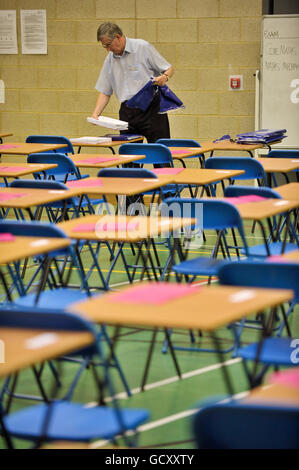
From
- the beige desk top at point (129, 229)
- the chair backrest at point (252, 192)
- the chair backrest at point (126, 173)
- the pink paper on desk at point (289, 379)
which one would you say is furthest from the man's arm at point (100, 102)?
the pink paper on desk at point (289, 379)

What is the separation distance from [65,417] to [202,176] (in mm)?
3242

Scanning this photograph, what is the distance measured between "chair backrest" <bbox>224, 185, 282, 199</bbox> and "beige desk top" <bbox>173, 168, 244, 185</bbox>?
353 mm

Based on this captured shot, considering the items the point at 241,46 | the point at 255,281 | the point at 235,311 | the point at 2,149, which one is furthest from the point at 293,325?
the point at 241,46

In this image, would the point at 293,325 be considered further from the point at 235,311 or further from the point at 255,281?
the point at 235,311

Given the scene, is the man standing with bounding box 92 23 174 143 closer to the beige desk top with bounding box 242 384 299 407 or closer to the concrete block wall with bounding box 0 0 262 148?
the concrete block wall with bounding box 0 0 262 148

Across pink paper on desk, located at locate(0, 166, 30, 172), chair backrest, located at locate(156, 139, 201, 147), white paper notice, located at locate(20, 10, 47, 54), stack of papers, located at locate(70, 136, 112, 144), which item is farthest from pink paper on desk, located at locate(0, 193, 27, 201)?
white paper notice, located at locate(20, 10, 47, 54)

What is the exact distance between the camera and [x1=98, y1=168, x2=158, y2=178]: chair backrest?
5680mm

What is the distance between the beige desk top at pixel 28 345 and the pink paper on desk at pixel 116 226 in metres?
1.58

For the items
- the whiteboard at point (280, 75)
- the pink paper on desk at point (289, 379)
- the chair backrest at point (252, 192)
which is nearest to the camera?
the pink paper on desk at point (289, 379)

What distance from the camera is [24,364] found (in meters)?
2.19

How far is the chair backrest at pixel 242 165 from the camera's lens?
20.3 ft

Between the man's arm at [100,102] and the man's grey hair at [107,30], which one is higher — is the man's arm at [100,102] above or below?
below

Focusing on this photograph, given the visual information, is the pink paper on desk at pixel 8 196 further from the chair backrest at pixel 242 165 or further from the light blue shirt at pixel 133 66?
the light blue shirt at pixel 133 66

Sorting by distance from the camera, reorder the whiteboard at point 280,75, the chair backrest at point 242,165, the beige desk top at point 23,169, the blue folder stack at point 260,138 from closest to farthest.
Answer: the beige desk top at point 23,169 < the chair backrest at point 242,165 < the blue folder stack at point 260,138 < the whiteboard at point 280,75
